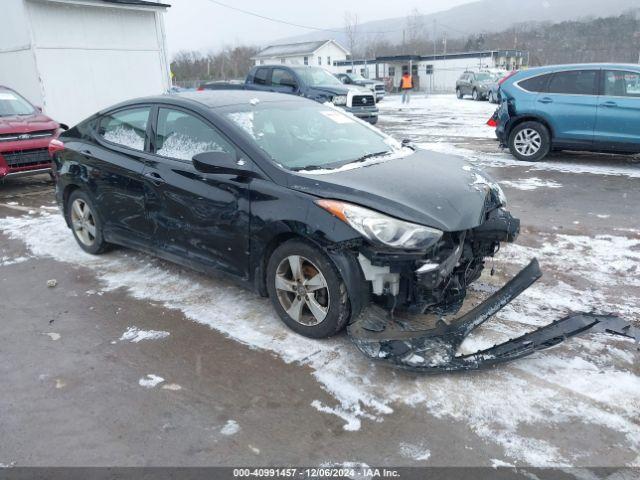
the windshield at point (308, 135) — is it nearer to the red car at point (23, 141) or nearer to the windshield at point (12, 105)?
the red car at point (23, 141)

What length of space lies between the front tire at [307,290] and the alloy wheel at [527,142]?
7.78 meters

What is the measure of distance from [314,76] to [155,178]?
39.2 feet

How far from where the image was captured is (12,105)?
9383mm

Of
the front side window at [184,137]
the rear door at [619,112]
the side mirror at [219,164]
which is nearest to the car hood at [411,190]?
the side mirror at [219,164]

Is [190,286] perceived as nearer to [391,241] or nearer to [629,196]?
[391,241]

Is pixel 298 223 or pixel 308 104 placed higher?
pixel 308 104

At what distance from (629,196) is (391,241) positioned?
5719mm

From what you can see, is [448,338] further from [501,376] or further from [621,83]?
[621,83]

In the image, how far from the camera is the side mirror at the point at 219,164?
3.71m

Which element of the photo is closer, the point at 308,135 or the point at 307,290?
the point at 307,290

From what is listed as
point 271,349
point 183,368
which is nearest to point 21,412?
A: point 183,368

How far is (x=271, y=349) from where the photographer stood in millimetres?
3568

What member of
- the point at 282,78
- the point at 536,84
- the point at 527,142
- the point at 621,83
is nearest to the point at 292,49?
the point at 282,78

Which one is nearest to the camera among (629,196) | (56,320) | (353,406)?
(353,406)
